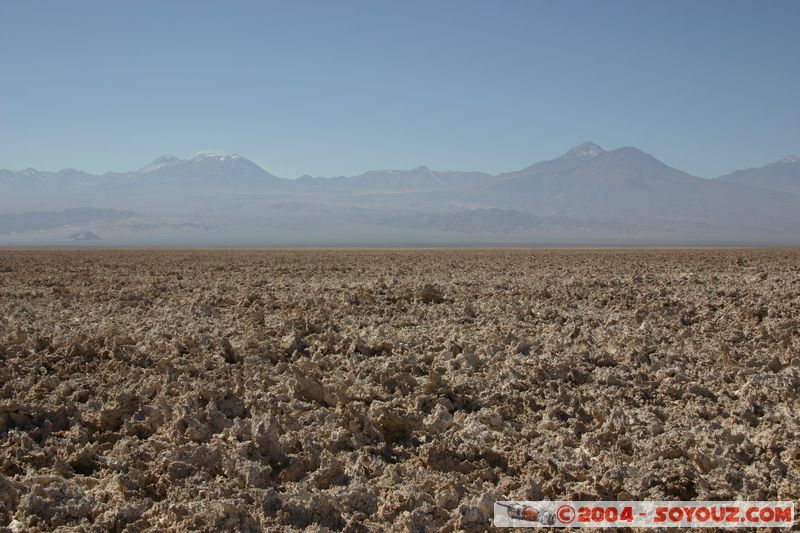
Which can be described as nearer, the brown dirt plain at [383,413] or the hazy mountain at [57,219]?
the brown dirt plain at [383,413]

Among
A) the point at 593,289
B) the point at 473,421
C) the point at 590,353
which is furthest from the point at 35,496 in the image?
the point at 593,289

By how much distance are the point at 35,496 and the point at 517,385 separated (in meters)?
3.45

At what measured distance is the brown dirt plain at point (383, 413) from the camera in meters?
3.77

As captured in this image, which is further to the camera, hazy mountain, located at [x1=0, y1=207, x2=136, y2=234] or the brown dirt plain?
hazy mountain, located at [x1=0, y1=207, x2=136, y2=234]

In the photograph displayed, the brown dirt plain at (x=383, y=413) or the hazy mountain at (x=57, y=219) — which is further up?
the hazy mountain at (x=57, y=219)

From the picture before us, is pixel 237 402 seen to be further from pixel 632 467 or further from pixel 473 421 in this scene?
pixel 632 467

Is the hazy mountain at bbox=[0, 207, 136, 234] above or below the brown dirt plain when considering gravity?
above

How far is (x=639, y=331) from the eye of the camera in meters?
7.27

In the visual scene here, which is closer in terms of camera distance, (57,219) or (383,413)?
(383,413)

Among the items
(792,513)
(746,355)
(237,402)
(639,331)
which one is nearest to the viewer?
(792,513)

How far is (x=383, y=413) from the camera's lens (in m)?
4.87

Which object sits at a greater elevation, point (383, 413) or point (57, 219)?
point (57, 219)

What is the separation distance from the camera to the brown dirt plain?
3770 mm

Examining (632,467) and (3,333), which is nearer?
(632,467)
